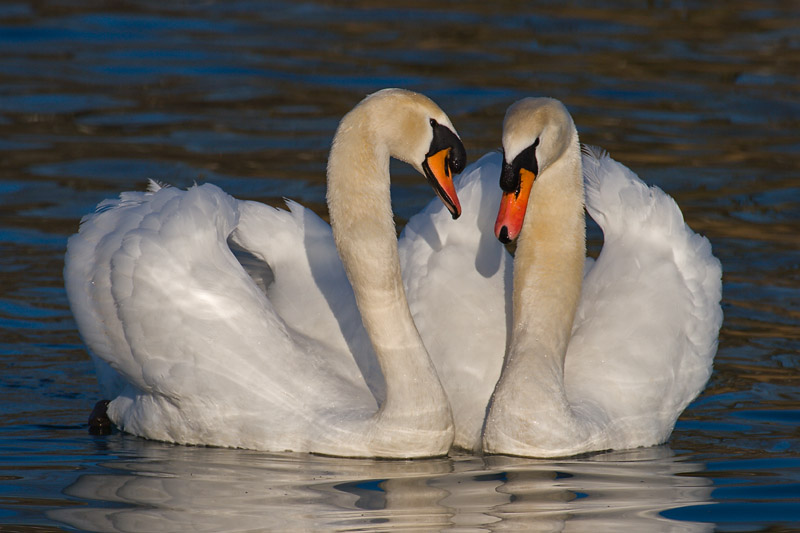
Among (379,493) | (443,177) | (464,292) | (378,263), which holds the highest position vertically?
(443,177)

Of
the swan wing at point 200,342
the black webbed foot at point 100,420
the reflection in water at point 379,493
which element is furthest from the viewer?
the black webbed foot at point 100,420

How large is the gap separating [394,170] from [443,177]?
6089 millimetres

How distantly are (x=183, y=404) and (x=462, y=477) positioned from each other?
135 cm

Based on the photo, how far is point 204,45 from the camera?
640 inches

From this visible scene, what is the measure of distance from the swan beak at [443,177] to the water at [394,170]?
3.64 feet

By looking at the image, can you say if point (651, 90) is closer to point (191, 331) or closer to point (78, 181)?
point (78, 181)

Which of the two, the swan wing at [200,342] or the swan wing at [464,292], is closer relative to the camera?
the swan wing at [200,342]

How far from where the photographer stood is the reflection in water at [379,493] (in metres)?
5.46

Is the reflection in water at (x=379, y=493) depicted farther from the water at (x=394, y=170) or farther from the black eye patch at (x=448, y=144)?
the black eye patch at (x=448, y=144)

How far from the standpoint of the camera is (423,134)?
6.10 m

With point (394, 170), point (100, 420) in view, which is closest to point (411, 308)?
point (100, 420)

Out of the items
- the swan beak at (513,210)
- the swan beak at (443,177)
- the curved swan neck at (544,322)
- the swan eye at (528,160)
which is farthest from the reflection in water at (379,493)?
the swan eye at (528,160)

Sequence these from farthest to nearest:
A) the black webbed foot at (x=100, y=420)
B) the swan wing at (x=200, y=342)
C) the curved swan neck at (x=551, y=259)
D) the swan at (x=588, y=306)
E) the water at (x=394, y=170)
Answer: the black webbed foot at (x=100, y=420) < the curved swan neck at (x=551, y=259) < the swan wing at (x=200, y=342) < the swan at (x=588, y=306) < the water at (x=394, y=170)

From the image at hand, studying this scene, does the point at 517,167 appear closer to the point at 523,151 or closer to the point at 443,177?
the point at 523,151
